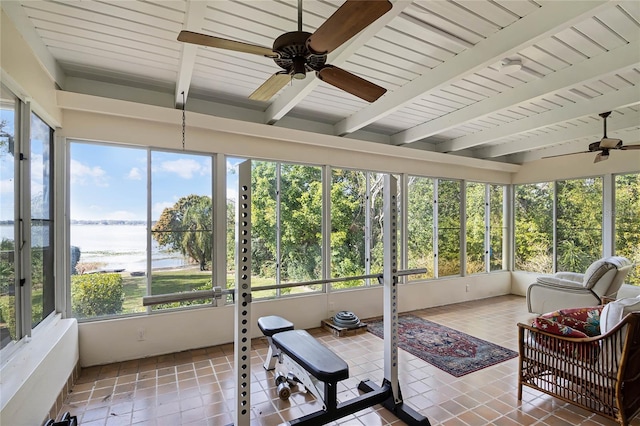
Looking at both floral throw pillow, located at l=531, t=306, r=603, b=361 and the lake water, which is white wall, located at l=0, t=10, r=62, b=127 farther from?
floral throw pillow, located at l=531, t=306, r=603, b=361

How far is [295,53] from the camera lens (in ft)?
6.06

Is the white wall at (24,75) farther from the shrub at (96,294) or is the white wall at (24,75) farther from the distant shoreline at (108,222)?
the shrub at (96,294)

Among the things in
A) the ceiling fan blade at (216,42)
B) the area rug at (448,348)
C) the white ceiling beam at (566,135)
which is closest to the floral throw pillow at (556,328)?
the area rug at (448,348)

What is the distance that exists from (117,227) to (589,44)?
187 inches

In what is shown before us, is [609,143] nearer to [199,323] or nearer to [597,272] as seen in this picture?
[597,272]

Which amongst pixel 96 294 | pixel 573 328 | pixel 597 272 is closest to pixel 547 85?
pixel 573 328

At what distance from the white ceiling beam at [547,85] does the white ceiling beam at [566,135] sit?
204 cm

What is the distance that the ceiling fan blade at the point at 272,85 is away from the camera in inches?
84.8

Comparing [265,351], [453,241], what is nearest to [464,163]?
[453,241]

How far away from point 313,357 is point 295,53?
1963 millimetres

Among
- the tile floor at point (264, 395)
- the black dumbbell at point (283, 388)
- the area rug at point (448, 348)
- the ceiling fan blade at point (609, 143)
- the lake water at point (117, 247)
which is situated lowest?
the area rug at point (448, 348)

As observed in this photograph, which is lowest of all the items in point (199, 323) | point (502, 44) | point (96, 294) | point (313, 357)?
point (199, 323)

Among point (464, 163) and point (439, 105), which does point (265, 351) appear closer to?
point (439, 105)

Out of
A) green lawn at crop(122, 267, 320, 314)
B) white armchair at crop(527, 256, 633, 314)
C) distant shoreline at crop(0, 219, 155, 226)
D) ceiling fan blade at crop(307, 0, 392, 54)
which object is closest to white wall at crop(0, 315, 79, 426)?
green lawn at crop(122, 267, 320, 314)
